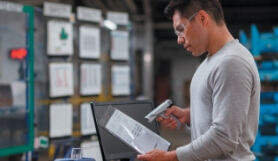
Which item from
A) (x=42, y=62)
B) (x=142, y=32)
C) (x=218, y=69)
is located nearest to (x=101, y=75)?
(x=42, y=62)

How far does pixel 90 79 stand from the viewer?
18.0ft

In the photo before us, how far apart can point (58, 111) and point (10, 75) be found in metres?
0.79

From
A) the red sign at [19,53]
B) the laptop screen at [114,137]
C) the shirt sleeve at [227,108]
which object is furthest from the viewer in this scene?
the red sign at [19,53]

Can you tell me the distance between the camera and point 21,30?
4.51 meters

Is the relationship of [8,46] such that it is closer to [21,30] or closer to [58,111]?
[21,30]

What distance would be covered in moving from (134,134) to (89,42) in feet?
11.8

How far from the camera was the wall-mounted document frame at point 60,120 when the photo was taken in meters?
4.88

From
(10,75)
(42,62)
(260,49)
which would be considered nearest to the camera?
(10,75)

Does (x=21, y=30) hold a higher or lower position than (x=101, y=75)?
higher

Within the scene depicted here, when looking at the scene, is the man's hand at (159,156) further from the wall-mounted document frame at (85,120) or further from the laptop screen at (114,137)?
the wall-mounted document frame at (85,120)

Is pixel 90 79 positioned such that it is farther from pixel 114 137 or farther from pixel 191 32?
pixel 191 32

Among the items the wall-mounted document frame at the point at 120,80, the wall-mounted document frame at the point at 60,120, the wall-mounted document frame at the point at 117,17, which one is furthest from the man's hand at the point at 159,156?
the wall-mounted document frame at the point at 117,17

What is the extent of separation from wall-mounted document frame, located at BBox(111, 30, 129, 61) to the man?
390cm

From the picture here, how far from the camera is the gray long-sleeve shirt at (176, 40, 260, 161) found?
5.85ft
